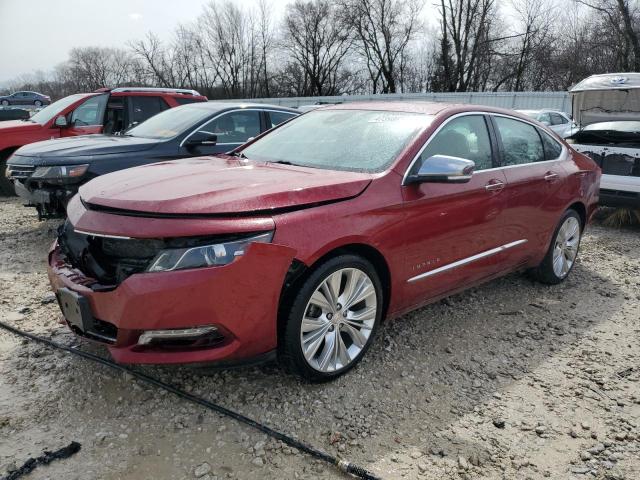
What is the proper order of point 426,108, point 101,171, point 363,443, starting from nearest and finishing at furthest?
point 363,443
point 426,108
point 101,171

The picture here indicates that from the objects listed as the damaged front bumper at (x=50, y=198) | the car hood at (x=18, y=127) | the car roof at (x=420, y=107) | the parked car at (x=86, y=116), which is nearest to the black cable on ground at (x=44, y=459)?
the car roof at (x=420, y=107)

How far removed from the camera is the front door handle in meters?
3.71

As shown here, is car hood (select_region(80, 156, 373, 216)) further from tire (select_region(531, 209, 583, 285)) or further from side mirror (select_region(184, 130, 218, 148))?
tire (select_region(531, 209, 583, 285))

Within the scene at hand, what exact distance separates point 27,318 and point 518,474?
3.40 meters

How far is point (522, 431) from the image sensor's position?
268 cm

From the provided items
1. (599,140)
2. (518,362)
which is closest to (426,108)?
(518,362)

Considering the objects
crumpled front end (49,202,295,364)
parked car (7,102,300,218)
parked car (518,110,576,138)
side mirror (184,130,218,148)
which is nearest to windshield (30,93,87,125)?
parked car (7,102,300,218)

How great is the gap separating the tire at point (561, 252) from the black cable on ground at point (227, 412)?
3.12m

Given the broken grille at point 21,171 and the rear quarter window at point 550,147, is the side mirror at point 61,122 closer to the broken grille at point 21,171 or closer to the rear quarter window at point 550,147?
the broken grille at point 21,171

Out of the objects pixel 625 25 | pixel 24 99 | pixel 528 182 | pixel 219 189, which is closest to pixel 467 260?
pixel 528 182

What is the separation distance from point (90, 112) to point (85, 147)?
3368 mm

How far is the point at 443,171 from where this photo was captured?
3.11m

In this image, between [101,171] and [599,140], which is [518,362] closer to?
[101,171]

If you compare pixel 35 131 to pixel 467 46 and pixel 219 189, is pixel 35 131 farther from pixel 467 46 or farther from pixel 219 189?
pixel 467 46
